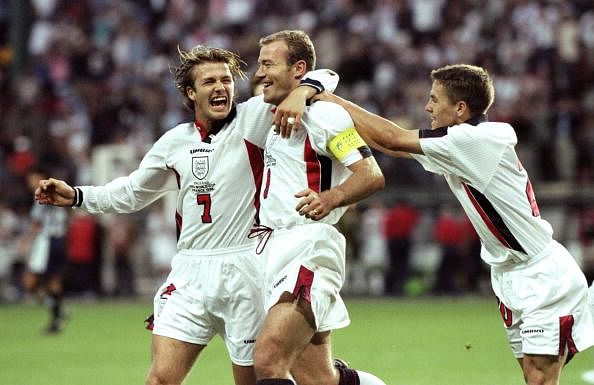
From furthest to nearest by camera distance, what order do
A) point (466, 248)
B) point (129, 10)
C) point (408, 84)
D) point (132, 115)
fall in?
point (129, 10)
point (132, 115)
point (408, 84)
point (466, 248)

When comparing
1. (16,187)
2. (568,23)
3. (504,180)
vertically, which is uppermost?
(568,23)

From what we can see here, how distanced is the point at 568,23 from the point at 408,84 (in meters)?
2.81

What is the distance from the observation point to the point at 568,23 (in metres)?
19.3

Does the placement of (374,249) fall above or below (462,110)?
below

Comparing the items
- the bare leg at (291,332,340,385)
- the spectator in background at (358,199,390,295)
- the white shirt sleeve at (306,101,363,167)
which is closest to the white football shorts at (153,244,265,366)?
the bare leg at (291,332,340,385)

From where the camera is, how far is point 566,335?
6.56 metres

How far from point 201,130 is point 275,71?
68 cm

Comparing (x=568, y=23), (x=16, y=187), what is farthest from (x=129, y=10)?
(x=568, y=23)

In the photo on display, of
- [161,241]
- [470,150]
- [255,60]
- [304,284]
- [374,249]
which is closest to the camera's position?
[304,284]

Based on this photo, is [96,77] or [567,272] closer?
[567,272]

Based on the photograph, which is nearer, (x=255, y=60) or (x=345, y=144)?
(x=345, y=144)

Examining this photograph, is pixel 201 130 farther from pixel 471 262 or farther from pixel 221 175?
pixel 471 262

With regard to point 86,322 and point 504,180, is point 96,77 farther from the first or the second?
point 504,180

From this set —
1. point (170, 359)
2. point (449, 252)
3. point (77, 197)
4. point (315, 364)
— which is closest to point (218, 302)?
point (170, 359)
